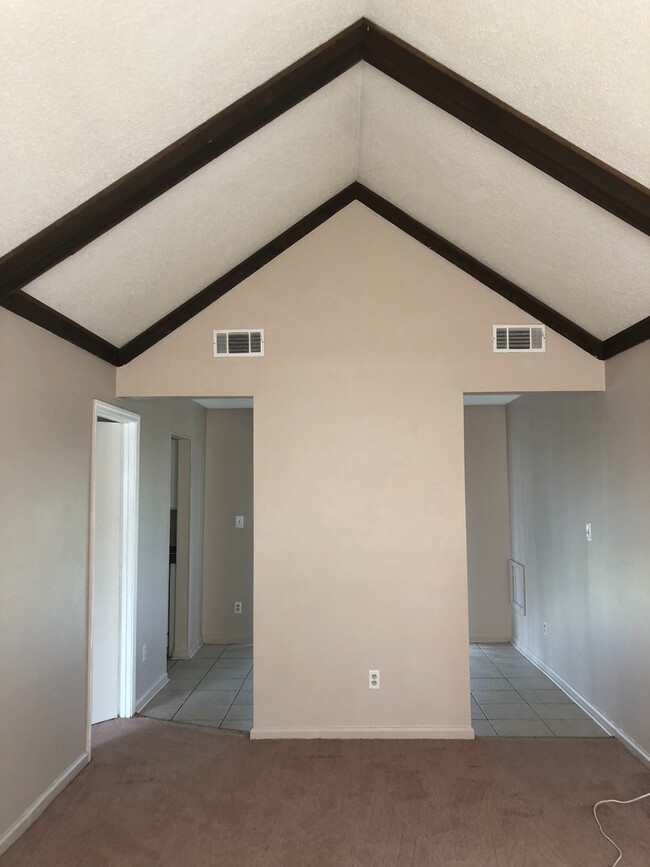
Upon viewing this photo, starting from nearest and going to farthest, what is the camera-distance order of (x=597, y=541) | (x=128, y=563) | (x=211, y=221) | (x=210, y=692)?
(x=211, y=221)
(x=597, y=541)
(x=128, y=563)
(x=210, y=692)

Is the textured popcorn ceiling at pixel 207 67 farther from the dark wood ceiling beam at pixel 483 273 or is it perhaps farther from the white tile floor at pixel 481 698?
the white tile floor at pixel 481 698

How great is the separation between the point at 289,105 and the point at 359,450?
1.91 m

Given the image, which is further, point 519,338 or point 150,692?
point 150,692

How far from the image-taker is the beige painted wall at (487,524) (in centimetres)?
595

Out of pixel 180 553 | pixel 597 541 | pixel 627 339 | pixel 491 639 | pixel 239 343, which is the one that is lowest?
pixel 491 639

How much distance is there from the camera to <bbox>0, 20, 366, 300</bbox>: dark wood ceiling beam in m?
2.35

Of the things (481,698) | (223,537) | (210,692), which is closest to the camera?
(481,698)

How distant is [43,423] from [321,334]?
1686 millimetres

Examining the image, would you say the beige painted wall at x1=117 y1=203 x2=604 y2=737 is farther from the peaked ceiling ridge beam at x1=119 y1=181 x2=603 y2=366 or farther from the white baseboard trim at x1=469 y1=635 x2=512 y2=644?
the white baseboard trim at x1=469 y1=635 x2=512 y2=644

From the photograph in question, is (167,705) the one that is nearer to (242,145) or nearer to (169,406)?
(169,406)

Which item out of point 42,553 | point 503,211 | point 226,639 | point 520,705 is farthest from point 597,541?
point 226,639

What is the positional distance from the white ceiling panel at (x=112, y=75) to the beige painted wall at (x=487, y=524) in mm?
4413

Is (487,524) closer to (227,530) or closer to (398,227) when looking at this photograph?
(227,530)

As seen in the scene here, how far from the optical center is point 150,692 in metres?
4.27
